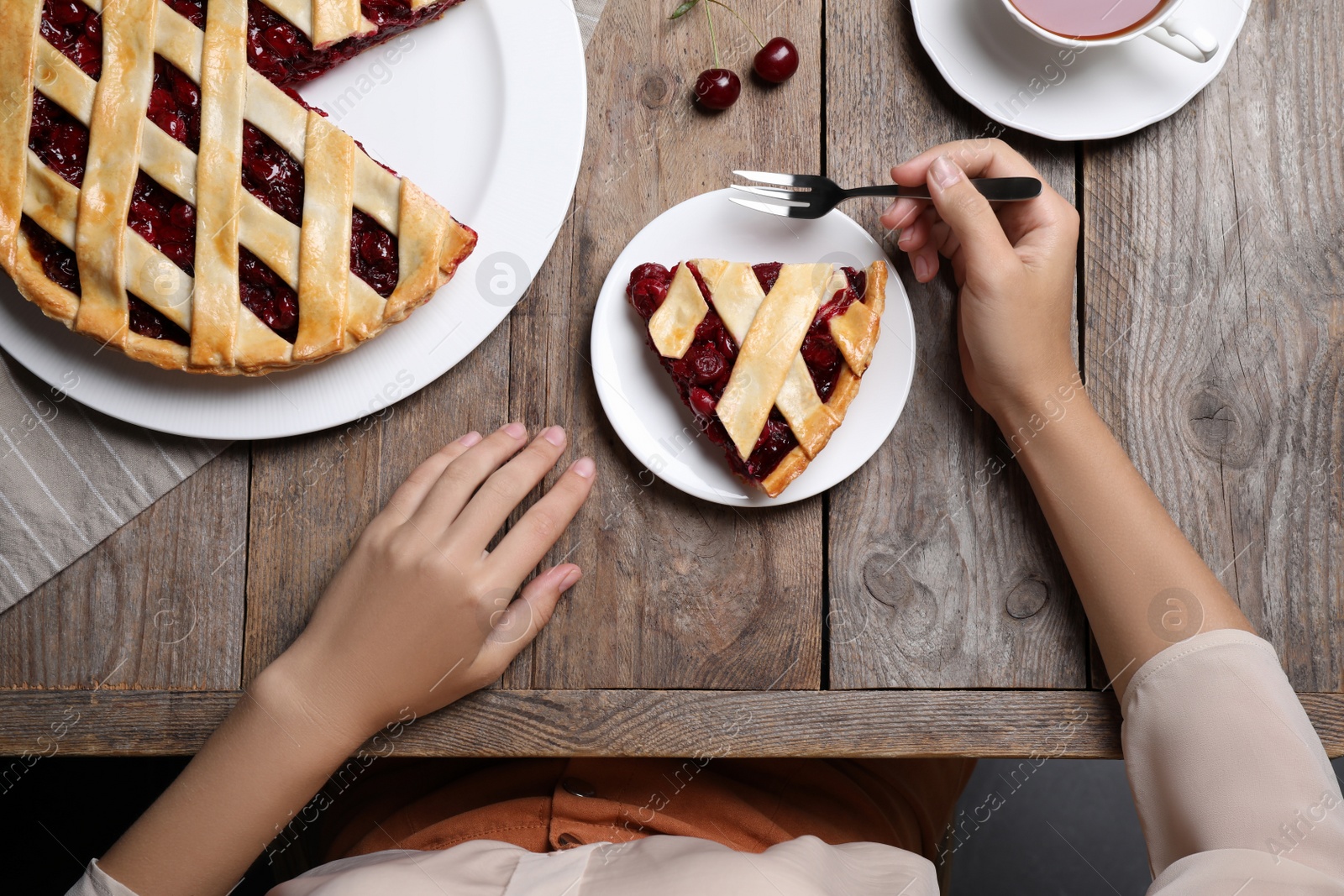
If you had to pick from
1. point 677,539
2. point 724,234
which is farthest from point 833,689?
point 724,234

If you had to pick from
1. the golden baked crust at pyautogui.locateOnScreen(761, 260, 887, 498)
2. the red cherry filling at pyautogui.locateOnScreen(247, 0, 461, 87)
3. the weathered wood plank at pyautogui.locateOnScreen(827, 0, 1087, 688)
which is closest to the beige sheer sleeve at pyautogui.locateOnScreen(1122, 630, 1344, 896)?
the weathered wood plank at pyautogui.locateOnScreen(827, 0, 1087, 688)

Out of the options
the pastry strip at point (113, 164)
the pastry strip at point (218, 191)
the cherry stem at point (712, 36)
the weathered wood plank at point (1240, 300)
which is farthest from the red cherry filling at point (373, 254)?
the weathered wood plank at point (1240, 300)

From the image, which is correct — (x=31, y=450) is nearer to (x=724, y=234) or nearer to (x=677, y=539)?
(x=677, y=539)

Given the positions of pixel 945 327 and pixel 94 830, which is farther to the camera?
pixel 94 830

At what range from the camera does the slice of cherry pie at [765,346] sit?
3.65 ft

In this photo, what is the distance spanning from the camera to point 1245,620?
1117 millimetres

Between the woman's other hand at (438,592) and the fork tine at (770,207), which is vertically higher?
the fork tine at (770,207)

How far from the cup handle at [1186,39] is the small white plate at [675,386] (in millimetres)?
439

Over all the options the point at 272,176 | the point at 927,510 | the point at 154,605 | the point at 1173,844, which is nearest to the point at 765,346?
the point at 927,510

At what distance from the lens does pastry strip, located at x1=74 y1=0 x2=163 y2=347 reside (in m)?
1.08

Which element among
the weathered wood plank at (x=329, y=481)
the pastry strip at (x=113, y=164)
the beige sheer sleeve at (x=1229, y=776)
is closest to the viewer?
the beige sheer sleeve at (x=1229, y=776)

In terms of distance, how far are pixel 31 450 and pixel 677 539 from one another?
0.89m

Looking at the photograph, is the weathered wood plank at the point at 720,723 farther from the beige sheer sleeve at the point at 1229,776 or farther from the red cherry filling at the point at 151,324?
the red cherry filling at the point at 151,324

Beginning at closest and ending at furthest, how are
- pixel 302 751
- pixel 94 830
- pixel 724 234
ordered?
pixel 302 751 < pixel 724 234 < pixel 94 830
